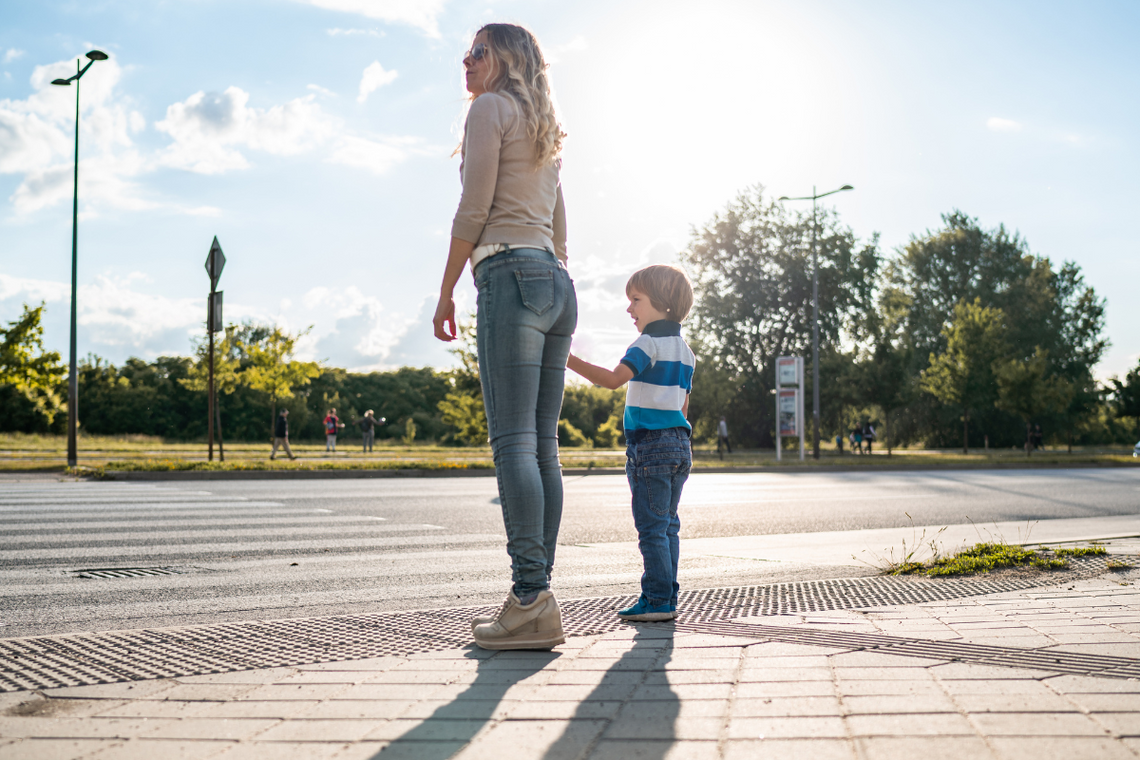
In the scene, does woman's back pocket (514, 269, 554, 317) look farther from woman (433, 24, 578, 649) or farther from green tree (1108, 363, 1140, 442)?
green tree (1108, 363, 1140, 442)

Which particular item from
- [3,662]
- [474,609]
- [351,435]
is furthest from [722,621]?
[351,435]

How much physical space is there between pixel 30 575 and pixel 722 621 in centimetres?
424

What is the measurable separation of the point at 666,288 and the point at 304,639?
2.03m

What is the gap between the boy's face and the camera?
3.92 m

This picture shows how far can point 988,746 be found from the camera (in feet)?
6.17

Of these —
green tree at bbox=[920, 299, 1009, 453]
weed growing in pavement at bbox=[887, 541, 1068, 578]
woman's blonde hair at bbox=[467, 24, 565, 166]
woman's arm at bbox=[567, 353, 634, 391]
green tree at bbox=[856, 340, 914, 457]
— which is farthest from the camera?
green tree at bbox=[856, 340, 914, 457]

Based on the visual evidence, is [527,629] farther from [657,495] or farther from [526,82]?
[526,82]

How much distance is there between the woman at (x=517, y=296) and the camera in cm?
315

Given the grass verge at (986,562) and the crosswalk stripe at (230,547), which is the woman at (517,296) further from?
the crosswalk stripe at (230,547)

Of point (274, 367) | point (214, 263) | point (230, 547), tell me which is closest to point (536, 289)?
point (230, 547)

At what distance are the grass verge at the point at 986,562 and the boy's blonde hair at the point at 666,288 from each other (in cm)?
257

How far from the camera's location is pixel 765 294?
4166 centimetres

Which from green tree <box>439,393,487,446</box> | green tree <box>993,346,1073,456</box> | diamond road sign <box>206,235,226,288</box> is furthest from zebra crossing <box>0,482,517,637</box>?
Answer: green tree <box>993,346,1073,456</box>

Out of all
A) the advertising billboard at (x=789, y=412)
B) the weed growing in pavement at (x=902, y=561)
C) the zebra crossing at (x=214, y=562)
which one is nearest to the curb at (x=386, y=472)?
the advertising billboard at (x=789, y=412)
